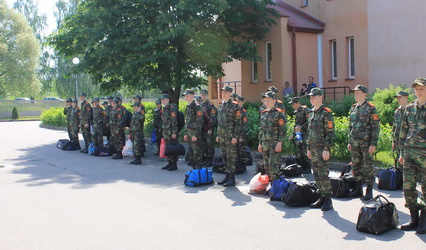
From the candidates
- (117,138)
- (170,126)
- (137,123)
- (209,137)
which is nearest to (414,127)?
(170,126)

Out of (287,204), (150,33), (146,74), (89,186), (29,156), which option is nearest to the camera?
(287,204)

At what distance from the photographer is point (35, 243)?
18.4 feet

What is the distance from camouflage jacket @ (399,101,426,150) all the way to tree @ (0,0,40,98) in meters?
53.6

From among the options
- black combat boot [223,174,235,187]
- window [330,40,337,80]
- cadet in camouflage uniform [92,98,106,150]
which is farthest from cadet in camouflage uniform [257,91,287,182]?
window [330,40,337,80]

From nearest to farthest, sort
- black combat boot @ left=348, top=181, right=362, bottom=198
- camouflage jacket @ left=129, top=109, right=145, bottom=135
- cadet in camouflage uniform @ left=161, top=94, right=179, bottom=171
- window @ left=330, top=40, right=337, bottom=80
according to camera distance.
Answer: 1. black combat boot @ left=348, top=181, right=362, bottom=198
2. cadet in camouflage uniform @ left=161, top=94, right=179, bottom=171
3. camouflage jacket @ left=129, top=109, right=145, bottom=135
4. window @ left=330, top=40, right=337, bottom=80

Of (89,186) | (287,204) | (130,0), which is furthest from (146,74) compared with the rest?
(287,204)

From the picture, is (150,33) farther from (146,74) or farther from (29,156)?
(29,156)

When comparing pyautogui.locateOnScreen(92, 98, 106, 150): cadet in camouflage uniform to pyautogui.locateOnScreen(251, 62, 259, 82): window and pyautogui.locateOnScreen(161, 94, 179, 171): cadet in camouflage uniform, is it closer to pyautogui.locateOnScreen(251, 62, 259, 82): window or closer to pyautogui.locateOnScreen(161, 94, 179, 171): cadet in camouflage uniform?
pyautogui.locateOnScreen(161, 94, 179, 171): cadet in camouflage uniform

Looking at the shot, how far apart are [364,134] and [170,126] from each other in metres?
5.49

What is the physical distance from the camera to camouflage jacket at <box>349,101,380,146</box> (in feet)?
24.5

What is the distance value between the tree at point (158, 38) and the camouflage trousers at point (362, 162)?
30.1 ft

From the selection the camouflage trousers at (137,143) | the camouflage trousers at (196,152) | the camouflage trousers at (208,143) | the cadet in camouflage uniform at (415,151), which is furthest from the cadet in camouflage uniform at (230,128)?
the camouflage trousers at (137,143)

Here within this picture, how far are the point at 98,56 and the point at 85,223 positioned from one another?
1164cm

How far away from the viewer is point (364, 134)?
7.62 m
